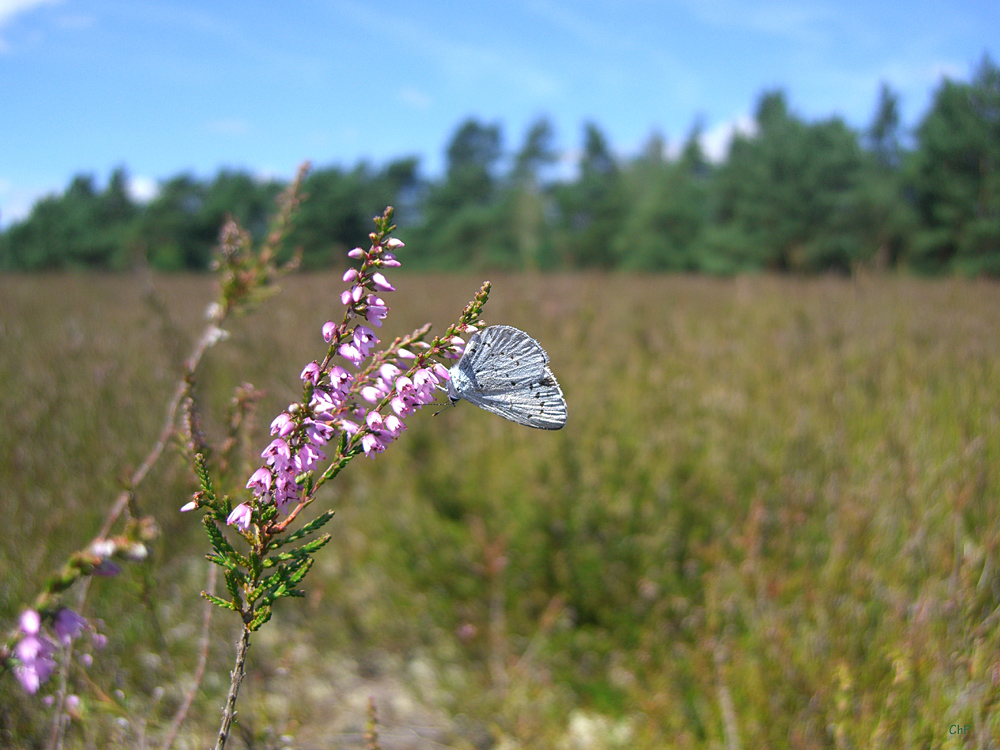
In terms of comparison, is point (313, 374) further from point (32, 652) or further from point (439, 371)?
point (32, 652)

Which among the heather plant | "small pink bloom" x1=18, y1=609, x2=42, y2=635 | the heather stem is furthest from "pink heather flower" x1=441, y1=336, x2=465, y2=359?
"small pink bloom" x1=18, y1=609, x2=42, y2=635

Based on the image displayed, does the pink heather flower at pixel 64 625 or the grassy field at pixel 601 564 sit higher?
the pink heather flower at pixel 64 625

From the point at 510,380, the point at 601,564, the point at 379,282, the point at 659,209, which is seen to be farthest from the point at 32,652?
the point at 659,209

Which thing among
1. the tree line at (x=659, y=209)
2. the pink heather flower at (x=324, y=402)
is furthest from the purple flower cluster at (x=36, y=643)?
the tree line at (x=659, y=209)

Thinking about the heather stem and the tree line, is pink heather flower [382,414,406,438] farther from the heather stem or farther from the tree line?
the tree line

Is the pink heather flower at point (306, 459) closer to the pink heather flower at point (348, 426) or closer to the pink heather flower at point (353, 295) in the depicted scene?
the pink heather flower at point (348, 426)
